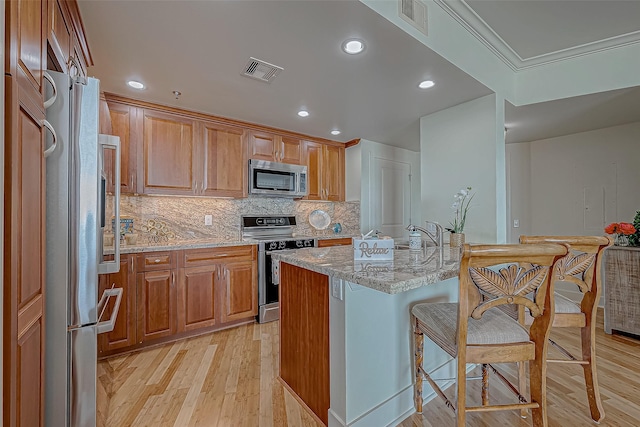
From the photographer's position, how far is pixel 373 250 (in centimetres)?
159

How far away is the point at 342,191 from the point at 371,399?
317cm

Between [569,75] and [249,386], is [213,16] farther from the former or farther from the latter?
[569,75]

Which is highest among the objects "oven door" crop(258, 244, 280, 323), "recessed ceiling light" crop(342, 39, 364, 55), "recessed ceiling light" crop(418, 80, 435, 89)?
"recessed ceiling light" crop(342, 39, 364, 55)

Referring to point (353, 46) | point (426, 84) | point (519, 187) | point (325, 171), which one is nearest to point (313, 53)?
point (353, 46)

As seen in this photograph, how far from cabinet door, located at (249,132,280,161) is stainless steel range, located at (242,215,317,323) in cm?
76

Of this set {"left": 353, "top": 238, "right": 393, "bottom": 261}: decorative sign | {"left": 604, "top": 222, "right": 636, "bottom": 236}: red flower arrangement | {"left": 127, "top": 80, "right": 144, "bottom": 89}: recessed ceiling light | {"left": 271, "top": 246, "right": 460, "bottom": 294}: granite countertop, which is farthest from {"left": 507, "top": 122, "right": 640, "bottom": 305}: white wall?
{"left": 127, "top": 80, "right": 144, "bottom": 89}: recessed ceiling light

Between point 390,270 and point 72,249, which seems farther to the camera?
point 390,270

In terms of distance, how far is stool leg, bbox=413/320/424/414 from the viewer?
167 cm

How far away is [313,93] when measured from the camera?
8.58ft

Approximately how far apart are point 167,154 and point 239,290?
1613 mm

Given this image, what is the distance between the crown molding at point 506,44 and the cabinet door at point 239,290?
2850 mm

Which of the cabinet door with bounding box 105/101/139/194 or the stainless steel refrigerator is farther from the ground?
the cabinet door with bounding box 105/101/139/194

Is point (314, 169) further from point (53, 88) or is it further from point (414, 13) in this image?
point (53, 88)

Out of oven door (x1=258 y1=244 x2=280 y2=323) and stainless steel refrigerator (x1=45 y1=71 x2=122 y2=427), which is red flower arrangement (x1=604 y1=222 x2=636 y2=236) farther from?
stainless steel refrigerator (x1=45 y1=71 x2=122 y2=427)
